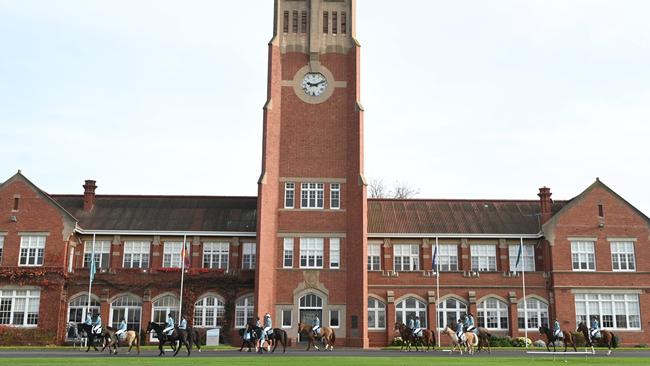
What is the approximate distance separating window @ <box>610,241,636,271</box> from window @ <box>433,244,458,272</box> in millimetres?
10382

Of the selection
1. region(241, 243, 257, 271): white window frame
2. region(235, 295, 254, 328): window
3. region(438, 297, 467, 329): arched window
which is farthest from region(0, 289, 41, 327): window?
region(438, 297, 467, 329): arched window

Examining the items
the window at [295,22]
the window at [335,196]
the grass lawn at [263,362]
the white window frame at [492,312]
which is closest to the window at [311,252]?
the window at [335,196]

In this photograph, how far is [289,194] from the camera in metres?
43.5

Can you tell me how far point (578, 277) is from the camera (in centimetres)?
4459

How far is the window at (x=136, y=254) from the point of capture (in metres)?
45.8

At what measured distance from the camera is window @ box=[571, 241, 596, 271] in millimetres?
44938

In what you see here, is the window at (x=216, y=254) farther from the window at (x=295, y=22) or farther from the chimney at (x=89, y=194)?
the window at (x=295, y=22)

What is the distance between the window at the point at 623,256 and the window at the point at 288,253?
21557mm

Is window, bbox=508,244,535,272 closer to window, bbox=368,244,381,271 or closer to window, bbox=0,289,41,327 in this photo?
window, bbox=368,244,381,271

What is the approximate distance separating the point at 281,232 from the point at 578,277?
65.4 feet

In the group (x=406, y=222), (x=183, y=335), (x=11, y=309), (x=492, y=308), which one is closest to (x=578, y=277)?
(x=492, y=308)

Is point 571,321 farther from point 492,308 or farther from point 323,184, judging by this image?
point 323,184

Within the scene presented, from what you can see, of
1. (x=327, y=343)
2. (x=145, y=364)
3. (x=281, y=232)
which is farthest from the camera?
(x=281, y=232)

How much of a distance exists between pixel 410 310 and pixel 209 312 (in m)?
13.3
